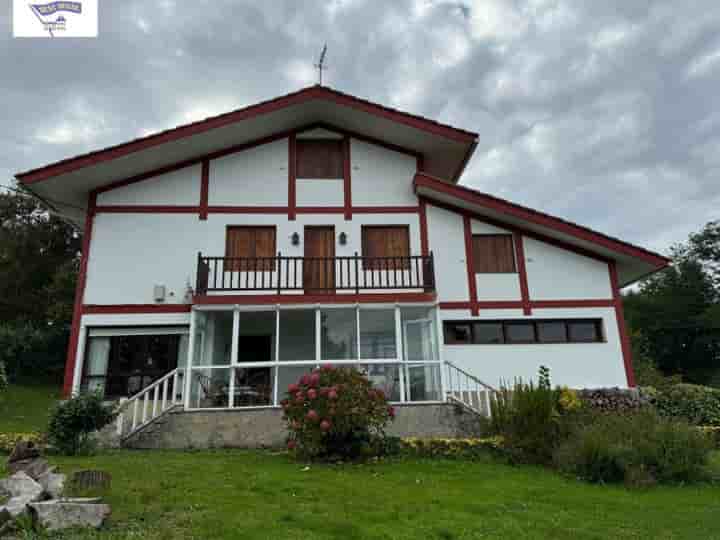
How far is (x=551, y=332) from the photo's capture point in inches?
487

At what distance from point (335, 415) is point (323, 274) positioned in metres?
5.44

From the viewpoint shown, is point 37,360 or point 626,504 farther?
point 37,360

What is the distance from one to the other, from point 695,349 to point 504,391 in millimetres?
35284

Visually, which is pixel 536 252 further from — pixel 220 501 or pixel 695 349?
pixel 695 349

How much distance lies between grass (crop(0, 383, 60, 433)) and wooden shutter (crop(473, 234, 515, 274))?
423 inches

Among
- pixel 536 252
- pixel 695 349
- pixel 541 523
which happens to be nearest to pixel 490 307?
pixel 536 252

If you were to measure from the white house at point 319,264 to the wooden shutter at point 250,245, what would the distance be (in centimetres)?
4

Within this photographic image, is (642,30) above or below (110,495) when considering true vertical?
above

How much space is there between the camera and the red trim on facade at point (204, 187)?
1287cm

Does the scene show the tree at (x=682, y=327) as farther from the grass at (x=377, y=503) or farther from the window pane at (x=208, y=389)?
the grass at (x=377, y=503)

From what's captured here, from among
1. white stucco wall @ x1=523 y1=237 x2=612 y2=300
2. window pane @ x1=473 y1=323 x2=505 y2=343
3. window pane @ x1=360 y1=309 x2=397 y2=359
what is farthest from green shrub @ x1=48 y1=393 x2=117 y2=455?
white stucco wall @ x1=523 y1=237 x2=612 y2=300

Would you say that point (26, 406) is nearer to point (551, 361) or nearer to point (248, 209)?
point (248, 209)

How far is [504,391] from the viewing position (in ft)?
29.0

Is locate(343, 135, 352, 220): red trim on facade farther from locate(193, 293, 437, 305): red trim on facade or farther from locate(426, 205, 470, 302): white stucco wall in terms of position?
locate(193, 293, 437, 305): red trim on facade
